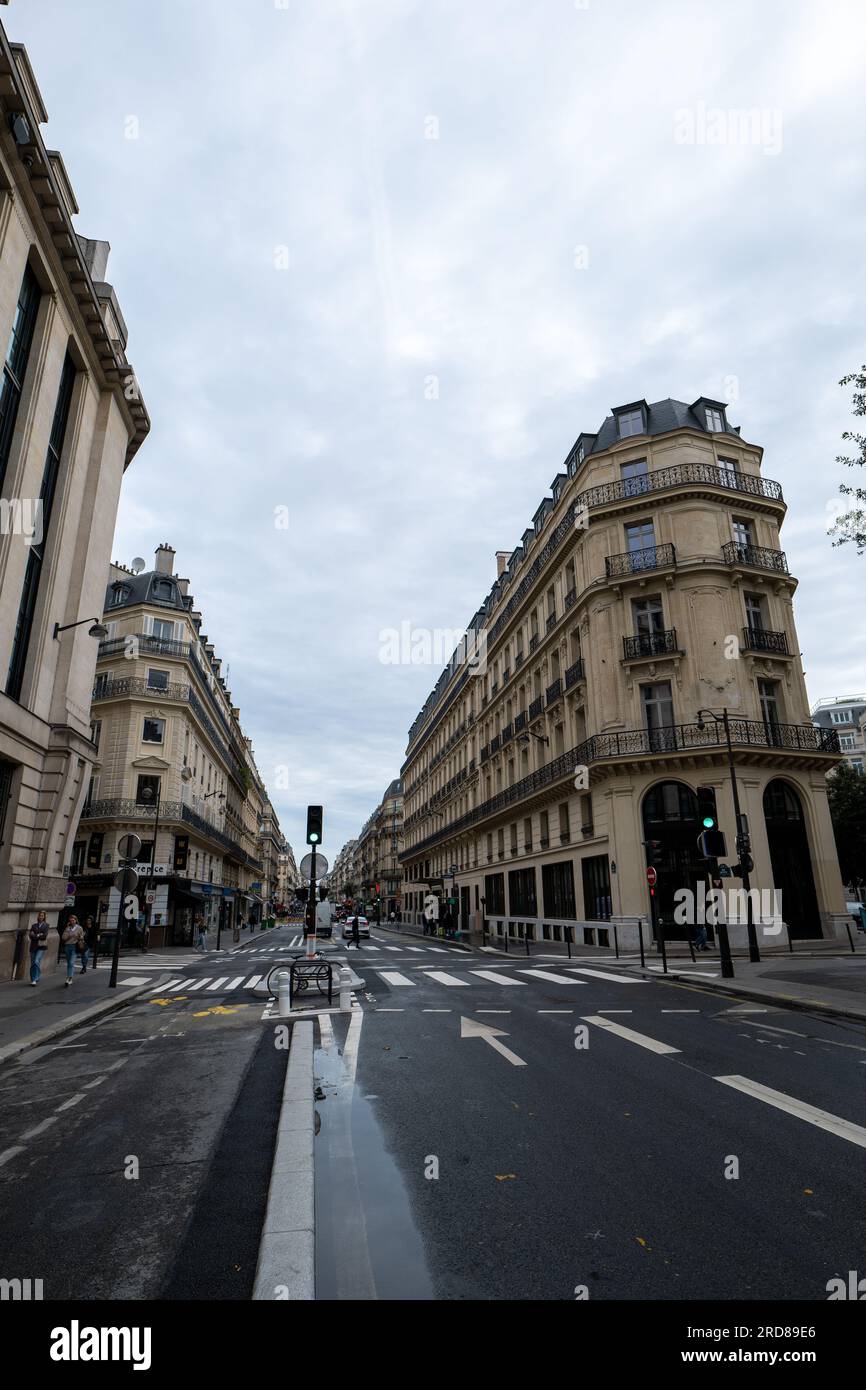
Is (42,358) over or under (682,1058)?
over

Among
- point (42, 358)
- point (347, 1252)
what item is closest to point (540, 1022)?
point (347, 1252)

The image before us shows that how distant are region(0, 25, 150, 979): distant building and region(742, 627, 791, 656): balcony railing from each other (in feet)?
78.6

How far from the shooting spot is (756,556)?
29656mm

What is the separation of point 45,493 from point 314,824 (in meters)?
14.7

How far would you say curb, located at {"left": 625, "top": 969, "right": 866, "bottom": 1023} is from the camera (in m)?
10.9

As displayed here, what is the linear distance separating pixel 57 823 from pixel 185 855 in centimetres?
2012

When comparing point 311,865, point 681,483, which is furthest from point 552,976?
point 681,483

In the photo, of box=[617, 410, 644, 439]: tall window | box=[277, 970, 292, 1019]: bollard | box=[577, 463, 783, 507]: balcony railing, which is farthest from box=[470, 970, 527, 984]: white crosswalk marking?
box=[617, 410, 644, 439]: tall window

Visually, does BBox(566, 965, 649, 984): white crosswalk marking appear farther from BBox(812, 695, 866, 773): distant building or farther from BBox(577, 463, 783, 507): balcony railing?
BBox(812, 695, 866, 773): distant building

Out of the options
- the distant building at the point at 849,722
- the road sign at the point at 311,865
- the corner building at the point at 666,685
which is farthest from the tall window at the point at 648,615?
the distant building at the point at 849,722

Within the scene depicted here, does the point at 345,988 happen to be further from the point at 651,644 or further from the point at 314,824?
the point at 651,644

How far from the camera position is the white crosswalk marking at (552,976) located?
54.4 feet
